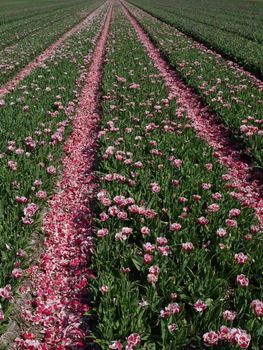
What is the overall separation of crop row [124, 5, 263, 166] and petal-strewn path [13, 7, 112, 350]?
11.9 ft

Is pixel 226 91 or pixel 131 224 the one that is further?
pixel 226 91

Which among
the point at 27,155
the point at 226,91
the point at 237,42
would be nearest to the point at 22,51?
the point at 237,42

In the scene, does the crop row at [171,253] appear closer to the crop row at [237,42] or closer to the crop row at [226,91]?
the crop row at [226,91]

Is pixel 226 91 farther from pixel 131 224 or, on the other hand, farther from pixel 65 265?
pixel 65 265

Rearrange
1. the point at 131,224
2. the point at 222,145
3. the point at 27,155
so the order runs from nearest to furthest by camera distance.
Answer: the point at 131,224
the point at 27,155
the point at 222,145

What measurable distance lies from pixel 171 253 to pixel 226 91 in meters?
8.55

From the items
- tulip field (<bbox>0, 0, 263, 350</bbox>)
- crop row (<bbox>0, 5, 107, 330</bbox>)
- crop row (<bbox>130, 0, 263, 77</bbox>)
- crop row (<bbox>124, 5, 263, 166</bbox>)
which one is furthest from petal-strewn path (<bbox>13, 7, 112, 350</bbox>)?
crop row (<bbox>130, 0, 263, 77</bbox>)

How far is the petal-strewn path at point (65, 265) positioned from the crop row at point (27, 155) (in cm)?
30

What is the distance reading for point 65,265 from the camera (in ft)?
17.5

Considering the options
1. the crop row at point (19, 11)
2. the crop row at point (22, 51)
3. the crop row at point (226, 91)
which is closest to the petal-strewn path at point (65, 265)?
the crop row at point (226, 91)

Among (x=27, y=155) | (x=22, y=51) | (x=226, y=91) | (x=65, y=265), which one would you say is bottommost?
Result: (x=65, y=265)

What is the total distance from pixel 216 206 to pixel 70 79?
976 cm

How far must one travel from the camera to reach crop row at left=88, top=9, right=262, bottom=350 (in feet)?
12.1

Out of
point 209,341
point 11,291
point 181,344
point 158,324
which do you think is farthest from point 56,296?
point 209,341
